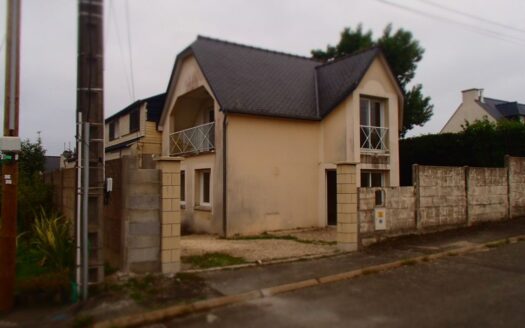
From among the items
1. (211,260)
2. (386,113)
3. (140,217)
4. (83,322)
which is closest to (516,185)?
(386,113)

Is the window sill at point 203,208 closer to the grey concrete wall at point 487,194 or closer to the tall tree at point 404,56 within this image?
the grey concrete wall at point 487,194

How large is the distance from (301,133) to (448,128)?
2549 cm

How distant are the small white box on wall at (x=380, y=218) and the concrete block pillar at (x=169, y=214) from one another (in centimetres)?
Answer: 508

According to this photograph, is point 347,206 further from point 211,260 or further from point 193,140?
point 193,140

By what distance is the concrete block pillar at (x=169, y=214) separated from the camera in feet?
26.5

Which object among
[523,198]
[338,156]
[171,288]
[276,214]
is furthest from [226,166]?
[523,198]

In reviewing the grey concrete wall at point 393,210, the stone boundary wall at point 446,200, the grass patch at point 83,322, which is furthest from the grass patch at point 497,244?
the grass patch at point 83,322

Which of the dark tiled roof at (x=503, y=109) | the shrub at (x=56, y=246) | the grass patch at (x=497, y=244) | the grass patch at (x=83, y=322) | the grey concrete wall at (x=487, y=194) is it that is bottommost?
the grass patch at (x=83, y=322)

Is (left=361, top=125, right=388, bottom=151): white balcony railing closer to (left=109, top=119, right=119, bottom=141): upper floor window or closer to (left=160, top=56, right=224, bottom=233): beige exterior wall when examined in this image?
(left=160, top=56, right=224, bottom=233): beige exterior wall

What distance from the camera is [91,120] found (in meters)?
6.86

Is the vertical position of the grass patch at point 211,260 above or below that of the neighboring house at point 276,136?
below

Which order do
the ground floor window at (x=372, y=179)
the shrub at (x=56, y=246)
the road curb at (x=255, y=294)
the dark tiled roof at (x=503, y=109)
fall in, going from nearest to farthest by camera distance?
1. the road curb at (x=255, y=294)
2. the shrub at (x=56, y=246)
3. the ground floor window at (x=372, y=179)
4. the dark tiled roof at (x=503, y=109)

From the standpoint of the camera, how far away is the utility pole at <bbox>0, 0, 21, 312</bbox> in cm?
640

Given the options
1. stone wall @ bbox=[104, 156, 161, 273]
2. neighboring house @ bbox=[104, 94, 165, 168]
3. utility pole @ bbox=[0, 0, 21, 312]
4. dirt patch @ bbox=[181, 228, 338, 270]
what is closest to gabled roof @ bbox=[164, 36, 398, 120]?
neighboring house @ bbox=[104, 94, 165, 168]
